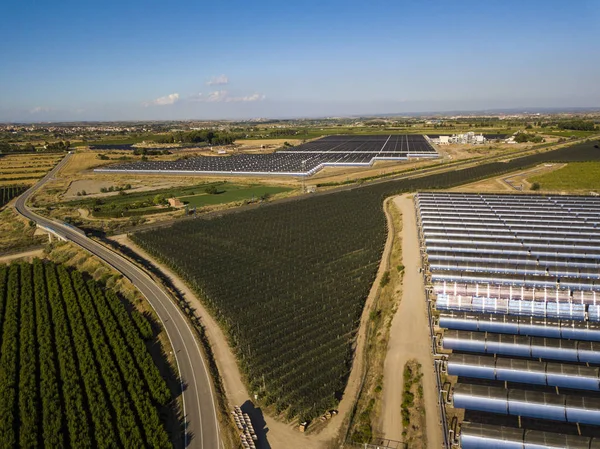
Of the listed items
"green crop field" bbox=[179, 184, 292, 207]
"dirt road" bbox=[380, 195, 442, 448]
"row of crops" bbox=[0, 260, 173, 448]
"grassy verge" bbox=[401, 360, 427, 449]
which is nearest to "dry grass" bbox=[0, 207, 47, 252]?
"row of crops" bbox=[0, 260, 173, 448]

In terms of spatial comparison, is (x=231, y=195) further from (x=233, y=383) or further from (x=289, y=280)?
(x=233, y=383)

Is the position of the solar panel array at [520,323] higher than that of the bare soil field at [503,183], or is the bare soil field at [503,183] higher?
the bare soil field at [503,183]

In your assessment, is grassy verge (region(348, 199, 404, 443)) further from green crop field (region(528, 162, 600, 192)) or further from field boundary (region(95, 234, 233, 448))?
green crop field (region(528, 162, 600, 192))

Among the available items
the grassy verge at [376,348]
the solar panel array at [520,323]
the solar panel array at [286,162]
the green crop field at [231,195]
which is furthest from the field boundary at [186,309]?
the solar panel array at [286,162]

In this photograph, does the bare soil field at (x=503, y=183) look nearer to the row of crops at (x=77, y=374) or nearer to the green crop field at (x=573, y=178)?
the green crop field at (x=573, y=178)

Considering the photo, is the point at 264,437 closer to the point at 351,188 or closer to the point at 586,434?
the point at 586,434
